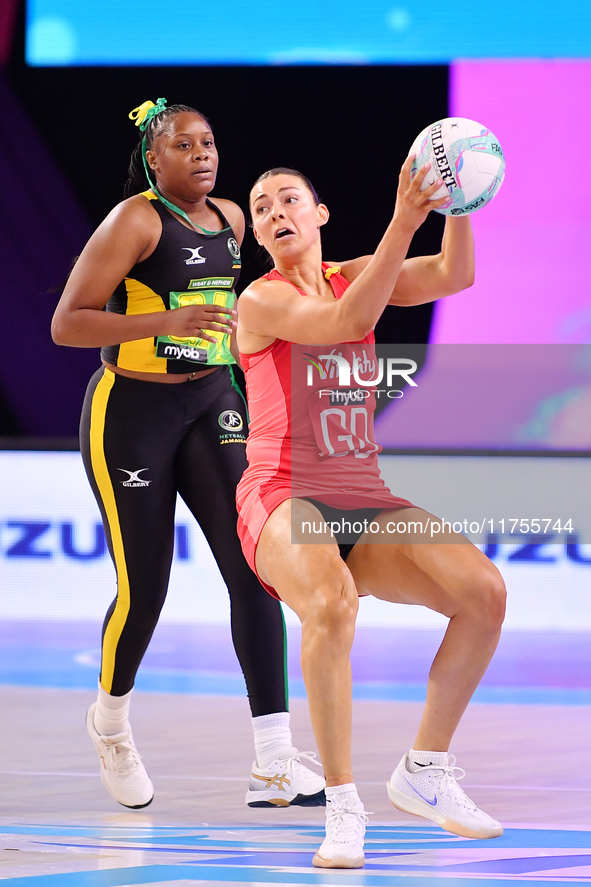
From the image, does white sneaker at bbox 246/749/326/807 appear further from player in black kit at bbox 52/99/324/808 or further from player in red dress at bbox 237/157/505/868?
player in red dress at bbox 237/157/505/868

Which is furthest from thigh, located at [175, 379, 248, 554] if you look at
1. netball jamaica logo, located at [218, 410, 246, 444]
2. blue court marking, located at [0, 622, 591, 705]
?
blue court marking, located at [0, 622, 591, 705]

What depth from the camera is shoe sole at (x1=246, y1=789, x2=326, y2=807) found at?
259 cm

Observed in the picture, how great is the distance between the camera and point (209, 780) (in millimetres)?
2871

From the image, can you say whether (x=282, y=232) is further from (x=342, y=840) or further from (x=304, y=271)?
(x=342, y=840)

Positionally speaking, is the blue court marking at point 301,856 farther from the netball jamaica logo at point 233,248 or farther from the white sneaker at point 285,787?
the netball jamaica logo at point 233,248

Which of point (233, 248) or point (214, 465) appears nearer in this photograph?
point (214, 465)

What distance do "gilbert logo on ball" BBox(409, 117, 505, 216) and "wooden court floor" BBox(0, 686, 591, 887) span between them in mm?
1314

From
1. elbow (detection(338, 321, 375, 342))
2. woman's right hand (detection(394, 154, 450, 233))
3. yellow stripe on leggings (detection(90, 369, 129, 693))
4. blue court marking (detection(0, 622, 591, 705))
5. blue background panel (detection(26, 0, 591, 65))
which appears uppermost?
blue background panel (detection(26, 0, 591, 65))

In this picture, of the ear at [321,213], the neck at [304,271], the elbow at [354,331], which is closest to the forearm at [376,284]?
the elbow at [354,331]

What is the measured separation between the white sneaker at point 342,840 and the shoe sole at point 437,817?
0.75 ft

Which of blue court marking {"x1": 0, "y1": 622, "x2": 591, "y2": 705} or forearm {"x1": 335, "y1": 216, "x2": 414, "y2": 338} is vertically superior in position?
forearm {"x1": 335, "y1": 216, "x2": 414, "y2": 338}

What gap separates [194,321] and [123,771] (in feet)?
3.67

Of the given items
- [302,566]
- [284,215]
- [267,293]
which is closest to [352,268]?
[284,215]

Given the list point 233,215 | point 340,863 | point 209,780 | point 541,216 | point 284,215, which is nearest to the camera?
point 340,863
